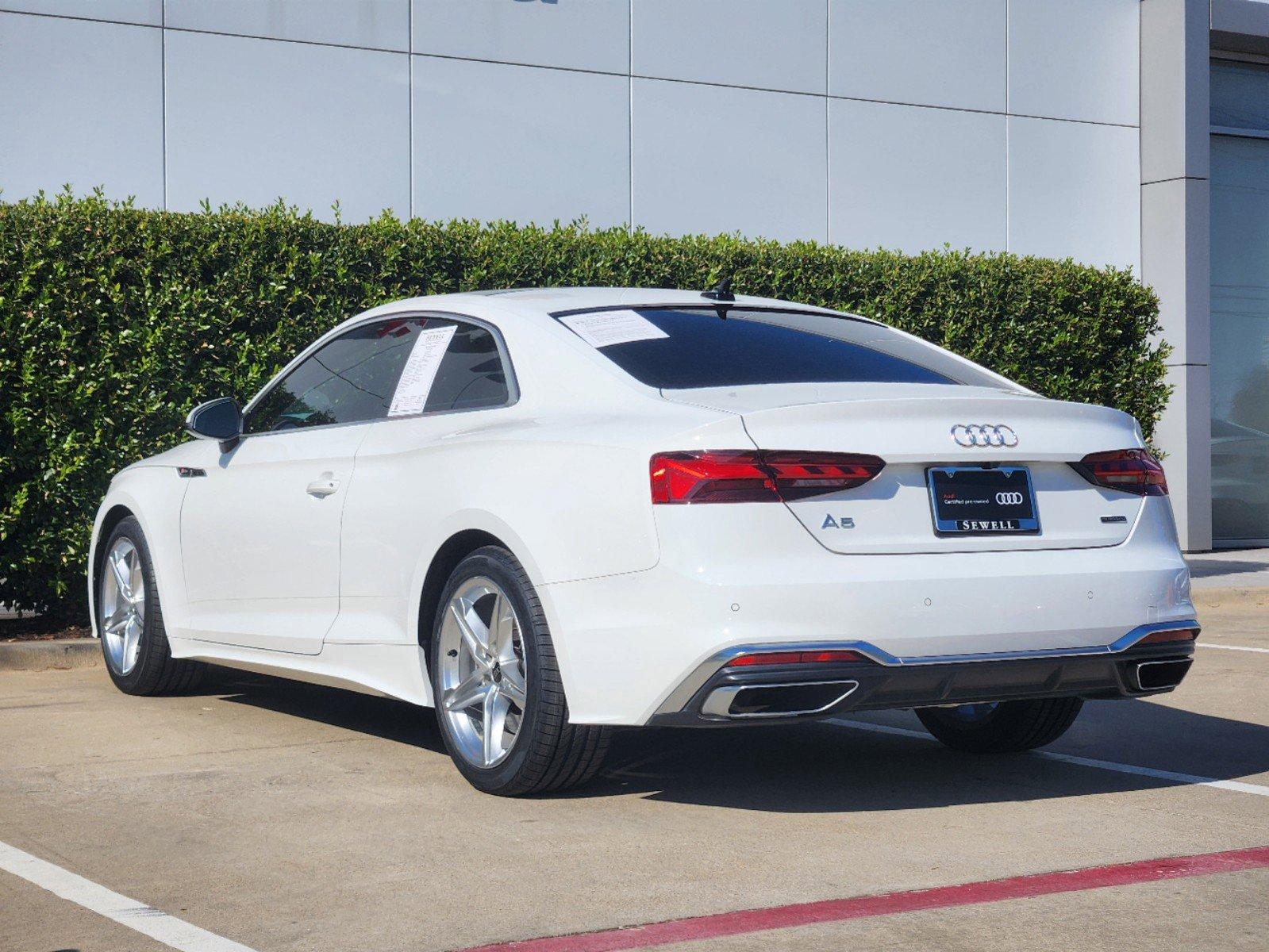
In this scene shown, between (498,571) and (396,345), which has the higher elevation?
(396,345)

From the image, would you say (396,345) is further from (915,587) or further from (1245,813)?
(1245,813)

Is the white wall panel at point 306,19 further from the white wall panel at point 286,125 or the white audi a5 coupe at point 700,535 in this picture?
the white audi a5 coupe at point 700,535

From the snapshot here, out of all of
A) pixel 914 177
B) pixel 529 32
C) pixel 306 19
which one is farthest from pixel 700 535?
pixel 914 177

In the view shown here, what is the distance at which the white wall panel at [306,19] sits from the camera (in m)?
12.2

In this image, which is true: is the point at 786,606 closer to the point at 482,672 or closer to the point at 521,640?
the point at 521,640

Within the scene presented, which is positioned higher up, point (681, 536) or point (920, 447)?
point (920, 447)

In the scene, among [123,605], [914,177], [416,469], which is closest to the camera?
[416,469]

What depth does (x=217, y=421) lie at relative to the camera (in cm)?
674

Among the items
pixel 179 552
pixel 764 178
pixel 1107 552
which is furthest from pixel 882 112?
pixel 1107 552

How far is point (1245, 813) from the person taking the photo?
16.3 ft

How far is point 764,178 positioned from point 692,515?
1046 cm

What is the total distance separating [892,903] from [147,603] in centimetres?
432

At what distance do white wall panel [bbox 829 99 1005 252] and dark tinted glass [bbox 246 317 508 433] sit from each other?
8960 mm

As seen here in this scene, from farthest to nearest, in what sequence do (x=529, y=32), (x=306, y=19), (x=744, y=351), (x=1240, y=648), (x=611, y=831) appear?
1. (x=529, y=32)
2. (x=306, y=19)
3. (x=1240, y=648)
4. (x=744, y=351)
5. (x=611, y=831)
